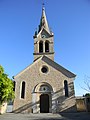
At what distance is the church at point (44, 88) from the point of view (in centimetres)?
2186

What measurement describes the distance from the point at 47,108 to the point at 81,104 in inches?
379

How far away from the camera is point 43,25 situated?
3309cm

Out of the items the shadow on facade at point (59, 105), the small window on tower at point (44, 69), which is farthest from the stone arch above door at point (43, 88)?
the small window on tower at point (44, 69)

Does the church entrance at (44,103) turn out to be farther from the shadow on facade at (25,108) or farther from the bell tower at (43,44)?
the bell tower at (43,44)

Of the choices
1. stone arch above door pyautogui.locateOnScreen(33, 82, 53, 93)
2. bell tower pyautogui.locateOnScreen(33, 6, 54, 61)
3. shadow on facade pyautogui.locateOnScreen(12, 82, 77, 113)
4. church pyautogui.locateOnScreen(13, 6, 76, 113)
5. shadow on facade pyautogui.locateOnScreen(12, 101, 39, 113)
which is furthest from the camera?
bell tower pyautogui.locateOnScreen(33, 6, 54, 61)

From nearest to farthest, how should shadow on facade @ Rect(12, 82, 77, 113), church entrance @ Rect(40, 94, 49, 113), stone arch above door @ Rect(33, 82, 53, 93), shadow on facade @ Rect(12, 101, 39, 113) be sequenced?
1. shadow on facade @ Rect(12, 82, 77, 113)
2. shadow on facade @ Rect(12, 101, 39, 113)
3. stone arch above door @ Rect(33, 82, 53, 93)
4. church entrance @ Rect(40, 94, 49, 113)

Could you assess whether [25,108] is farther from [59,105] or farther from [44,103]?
[59,105]

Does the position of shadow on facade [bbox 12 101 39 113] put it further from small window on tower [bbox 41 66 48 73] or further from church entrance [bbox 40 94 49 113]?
small window on tower [bbox 41 66 48 73]

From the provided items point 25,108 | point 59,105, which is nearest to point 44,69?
point 59,105

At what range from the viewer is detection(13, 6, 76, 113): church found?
21.9 meters

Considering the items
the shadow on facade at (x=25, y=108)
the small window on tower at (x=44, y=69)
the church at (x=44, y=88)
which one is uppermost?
the small window on tower at (x=44, y=69)

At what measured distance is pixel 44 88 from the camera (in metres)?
23.3

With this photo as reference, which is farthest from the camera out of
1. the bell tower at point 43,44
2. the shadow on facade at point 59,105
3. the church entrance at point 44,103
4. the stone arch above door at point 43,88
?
the bell tower at point 43,44

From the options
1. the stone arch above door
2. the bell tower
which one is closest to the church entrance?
the stone arch above door
